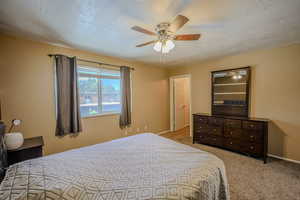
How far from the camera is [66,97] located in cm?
267

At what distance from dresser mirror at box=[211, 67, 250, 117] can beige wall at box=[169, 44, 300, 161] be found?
15 centimetres

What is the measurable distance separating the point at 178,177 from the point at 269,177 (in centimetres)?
208

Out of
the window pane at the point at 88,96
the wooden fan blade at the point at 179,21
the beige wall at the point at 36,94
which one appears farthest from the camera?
the window pane at the point at 88,96

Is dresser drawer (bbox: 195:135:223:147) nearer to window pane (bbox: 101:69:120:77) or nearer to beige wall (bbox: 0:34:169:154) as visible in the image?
beige wall (bbox: 0:34:169:154)

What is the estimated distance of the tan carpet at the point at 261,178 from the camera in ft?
5.83

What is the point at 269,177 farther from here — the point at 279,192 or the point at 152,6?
the point at 152,6

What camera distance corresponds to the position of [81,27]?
6.36 feet

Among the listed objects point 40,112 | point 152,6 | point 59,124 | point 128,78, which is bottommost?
point 59,124

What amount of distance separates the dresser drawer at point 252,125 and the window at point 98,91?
3047 mm

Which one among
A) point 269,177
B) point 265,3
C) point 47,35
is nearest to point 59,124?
point 47,35

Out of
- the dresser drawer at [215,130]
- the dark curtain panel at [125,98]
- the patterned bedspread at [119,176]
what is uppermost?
the dark curtain panel at [125,98]

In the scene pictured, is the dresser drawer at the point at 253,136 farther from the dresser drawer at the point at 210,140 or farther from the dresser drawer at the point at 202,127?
the dresser drawer at the point at 202,127

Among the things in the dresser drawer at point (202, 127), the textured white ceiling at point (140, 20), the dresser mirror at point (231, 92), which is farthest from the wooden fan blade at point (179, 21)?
the dresser drawer at point (202, 127)

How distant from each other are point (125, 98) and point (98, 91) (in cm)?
72
